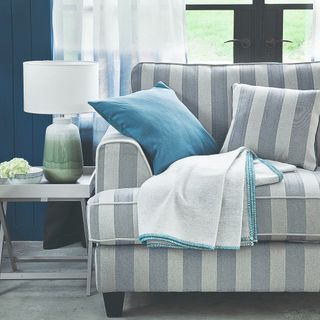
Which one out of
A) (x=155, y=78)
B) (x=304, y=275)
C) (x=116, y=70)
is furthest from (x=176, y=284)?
(x=116, y=70)

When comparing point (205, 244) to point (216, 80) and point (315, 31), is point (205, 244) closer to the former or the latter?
point (216, 80)

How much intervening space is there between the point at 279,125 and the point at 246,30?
88 cm

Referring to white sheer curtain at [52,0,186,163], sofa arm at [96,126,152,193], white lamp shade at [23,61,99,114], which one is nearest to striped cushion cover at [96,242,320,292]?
sofa arm at [96,126,152,193]

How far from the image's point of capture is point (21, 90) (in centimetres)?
405

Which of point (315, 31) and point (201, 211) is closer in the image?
point (201, 211)

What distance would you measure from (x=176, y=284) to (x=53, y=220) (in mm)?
1259

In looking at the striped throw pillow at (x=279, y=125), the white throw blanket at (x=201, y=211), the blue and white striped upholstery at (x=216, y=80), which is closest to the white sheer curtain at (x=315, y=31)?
the blue and white striped upholstery at (x=216, y=80)

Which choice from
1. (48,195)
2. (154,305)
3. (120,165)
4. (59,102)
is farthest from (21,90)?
(154,305)

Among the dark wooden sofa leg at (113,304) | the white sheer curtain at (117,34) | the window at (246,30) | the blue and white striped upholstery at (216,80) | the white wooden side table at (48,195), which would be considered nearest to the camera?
the dark wooden sofa leg at (113,304)

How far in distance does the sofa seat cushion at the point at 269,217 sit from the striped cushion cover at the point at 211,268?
0.06m

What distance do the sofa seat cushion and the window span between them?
4.44 ft

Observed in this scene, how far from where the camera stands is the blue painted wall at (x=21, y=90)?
4004mm

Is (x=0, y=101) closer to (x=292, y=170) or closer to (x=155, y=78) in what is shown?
(x=155, y=78)

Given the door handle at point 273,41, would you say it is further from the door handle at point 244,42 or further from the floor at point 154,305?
the floor at point 154,305
